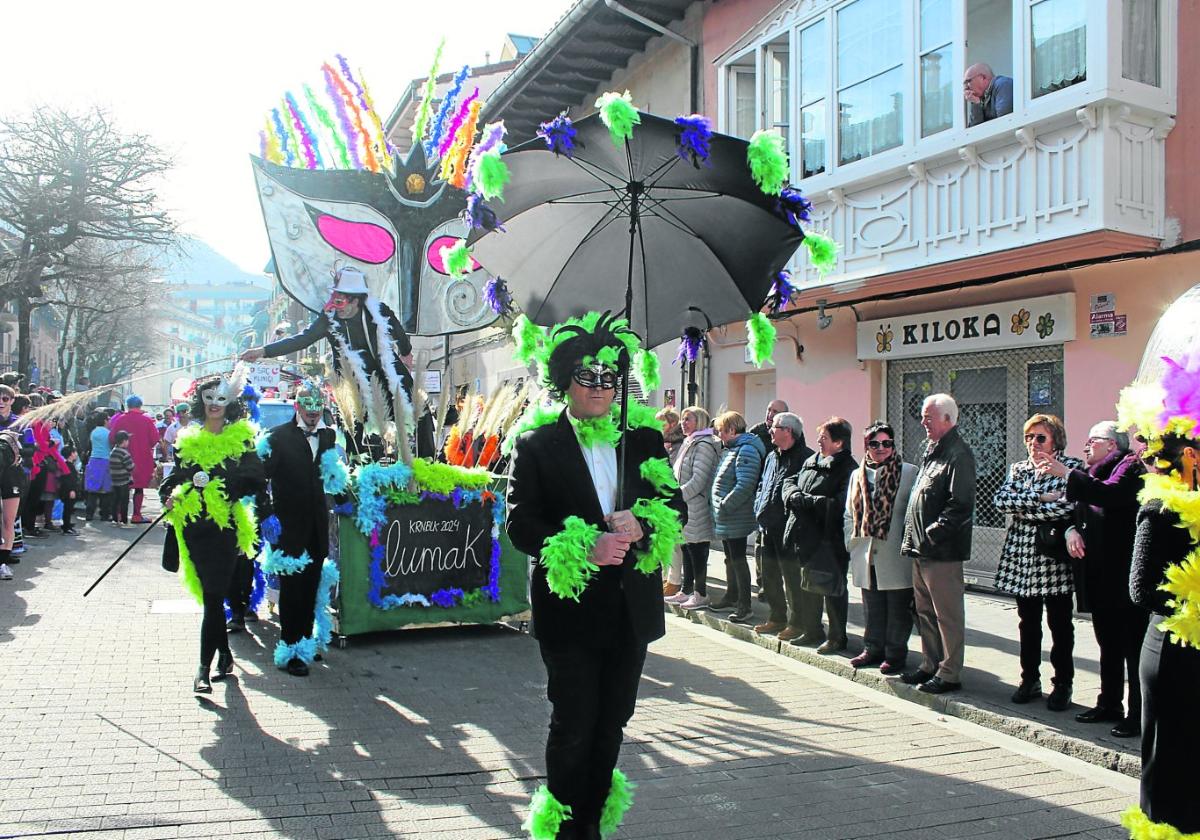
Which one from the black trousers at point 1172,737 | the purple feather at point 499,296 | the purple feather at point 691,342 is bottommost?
the black trousers at point 1172,737

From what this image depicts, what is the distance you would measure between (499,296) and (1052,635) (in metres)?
3.87

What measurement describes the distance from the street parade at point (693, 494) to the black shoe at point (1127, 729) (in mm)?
28

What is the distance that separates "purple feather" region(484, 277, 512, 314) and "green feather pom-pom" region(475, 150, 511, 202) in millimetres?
617

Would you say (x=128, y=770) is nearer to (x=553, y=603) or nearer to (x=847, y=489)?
(x=553, y=603)

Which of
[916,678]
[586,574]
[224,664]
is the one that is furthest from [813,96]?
[586,574]

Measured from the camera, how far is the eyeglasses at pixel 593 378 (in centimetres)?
386

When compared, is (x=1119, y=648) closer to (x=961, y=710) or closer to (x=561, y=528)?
(x=961, y=710)

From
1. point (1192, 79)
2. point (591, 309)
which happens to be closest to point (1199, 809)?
point (591, 309)

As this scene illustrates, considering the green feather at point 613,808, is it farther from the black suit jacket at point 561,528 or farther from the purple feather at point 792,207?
the purple feather at point 792,207

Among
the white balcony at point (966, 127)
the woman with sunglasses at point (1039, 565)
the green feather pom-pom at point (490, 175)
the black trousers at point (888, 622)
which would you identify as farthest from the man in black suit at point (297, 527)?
the white balcony at point (966, 127)

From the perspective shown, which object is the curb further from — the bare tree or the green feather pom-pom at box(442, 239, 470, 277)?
the bare tree

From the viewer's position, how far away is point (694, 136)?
4.50 meters

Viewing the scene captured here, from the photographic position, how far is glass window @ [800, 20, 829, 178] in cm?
1268

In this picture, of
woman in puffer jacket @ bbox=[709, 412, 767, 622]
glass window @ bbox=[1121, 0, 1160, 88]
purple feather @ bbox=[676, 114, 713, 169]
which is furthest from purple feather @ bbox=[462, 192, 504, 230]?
glass window @ bbox=[1121, 0, 1160, 88]
